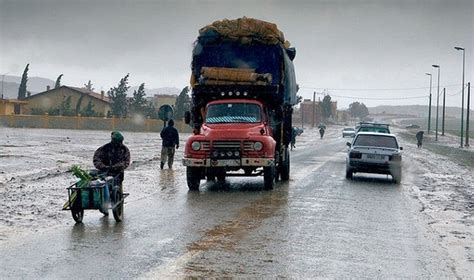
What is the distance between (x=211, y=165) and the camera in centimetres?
1797

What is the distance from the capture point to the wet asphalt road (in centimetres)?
859

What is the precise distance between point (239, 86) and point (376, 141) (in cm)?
639

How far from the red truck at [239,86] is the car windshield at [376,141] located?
3.95 meters

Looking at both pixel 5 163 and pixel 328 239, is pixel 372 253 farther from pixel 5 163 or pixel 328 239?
pixel 5 163

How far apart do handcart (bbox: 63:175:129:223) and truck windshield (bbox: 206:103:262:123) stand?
687cm

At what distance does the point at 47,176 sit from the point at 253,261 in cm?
1419

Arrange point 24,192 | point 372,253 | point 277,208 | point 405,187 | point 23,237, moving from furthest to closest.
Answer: point 405,187, point 24,192, point 277,208, point 23,237, point 372,253

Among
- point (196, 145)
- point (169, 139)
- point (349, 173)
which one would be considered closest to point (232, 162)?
point (196, 145)

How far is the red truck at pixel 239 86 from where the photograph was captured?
18.7m

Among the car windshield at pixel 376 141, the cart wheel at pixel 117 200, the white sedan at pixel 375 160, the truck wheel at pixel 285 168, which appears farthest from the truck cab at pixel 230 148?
the car windshield at pixel 376 141

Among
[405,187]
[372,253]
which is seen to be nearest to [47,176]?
[405,187]

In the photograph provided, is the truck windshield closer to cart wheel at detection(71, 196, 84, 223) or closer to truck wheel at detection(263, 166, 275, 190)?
truck wheel at detection(263, 166, 275, 190)

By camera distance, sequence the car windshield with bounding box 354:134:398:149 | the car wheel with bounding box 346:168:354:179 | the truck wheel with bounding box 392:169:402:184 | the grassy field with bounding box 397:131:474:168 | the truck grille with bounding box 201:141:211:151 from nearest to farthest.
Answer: the truck grille with bounding box 201:141:211:151 → the truck wheel with bounding box 392:169:402:184 → the car wheel with bounding box 346:168:354:179 → the car windshield with bounding box 354:134:398:149 → the grassy field with bounding box 397:131:474:168

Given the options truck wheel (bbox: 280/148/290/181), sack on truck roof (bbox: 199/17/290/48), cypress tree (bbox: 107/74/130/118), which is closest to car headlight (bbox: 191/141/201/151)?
Result: sack on truck roof (bbox: 199/17/290/48)
